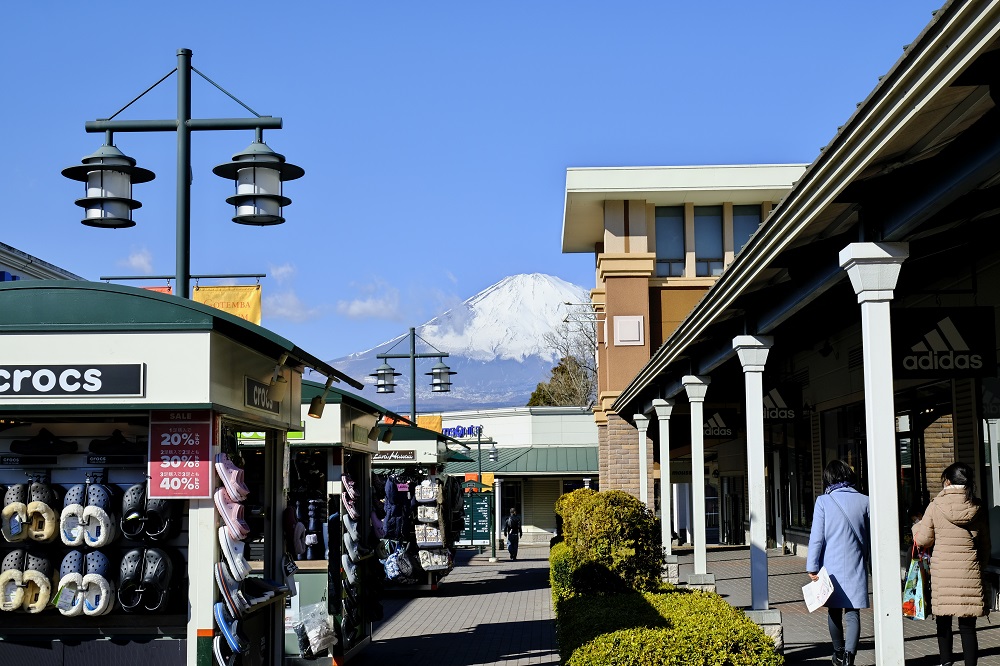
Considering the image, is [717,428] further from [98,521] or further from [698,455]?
[98,521]

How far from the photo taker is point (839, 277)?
8.85 meters

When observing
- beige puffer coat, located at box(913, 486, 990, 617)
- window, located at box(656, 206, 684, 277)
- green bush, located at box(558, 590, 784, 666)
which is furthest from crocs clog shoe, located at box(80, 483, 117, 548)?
window, located at box(656, 206, 684, 277)

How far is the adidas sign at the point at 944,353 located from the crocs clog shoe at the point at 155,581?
6465 millimetres

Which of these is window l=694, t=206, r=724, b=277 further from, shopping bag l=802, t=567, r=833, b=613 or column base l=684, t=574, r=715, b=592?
shopping bag l=802, t=567, r=833, b=613

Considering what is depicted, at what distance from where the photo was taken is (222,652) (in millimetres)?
8414

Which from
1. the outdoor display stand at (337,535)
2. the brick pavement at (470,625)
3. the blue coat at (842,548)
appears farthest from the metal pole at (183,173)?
the brick pavement at (470,625)

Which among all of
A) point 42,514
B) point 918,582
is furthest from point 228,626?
point 918,582

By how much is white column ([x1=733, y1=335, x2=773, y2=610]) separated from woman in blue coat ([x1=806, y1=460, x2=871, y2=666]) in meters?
2.48

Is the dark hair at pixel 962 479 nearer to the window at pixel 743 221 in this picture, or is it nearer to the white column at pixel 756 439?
the white column at pixel 756 439

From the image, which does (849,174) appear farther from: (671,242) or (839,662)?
(671,242)

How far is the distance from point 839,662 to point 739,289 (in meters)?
3.31

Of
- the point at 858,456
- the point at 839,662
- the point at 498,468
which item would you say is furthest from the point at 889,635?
the point at 498,468

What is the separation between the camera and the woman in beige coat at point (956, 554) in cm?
951

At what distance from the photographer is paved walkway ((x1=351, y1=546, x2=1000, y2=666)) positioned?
12.1 meters
